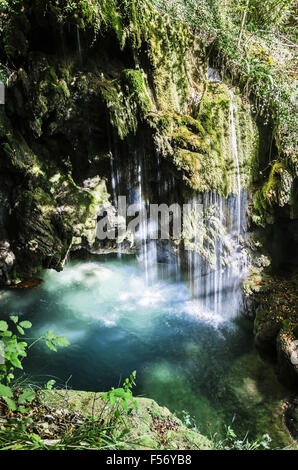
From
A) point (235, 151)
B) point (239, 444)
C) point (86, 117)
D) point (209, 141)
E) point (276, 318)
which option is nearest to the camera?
point (239, 444)

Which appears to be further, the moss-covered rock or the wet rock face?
the wet rock face

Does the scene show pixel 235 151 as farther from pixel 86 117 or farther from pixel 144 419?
pixel 144 419

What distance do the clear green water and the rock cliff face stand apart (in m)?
1.92

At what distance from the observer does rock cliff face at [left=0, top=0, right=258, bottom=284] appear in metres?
5.81

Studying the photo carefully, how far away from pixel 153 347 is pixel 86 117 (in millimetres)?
6536

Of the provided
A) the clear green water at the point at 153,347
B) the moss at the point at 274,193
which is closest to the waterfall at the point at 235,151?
the moss at the point at 274,193

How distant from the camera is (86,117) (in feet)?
→ 22.2

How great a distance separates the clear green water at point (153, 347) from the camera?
5172 millimetres

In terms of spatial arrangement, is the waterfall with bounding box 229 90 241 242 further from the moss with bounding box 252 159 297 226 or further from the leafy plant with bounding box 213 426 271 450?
the leafy plant with bounding box 213 426 271 450

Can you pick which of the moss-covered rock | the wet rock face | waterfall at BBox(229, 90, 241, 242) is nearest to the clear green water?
the wet rock face

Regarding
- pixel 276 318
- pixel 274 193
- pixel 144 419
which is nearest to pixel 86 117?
pixel 274 193

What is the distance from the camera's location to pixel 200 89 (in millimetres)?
7910

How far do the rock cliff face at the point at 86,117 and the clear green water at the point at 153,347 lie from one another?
1.92m

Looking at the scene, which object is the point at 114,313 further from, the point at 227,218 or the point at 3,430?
the point at 3,430
